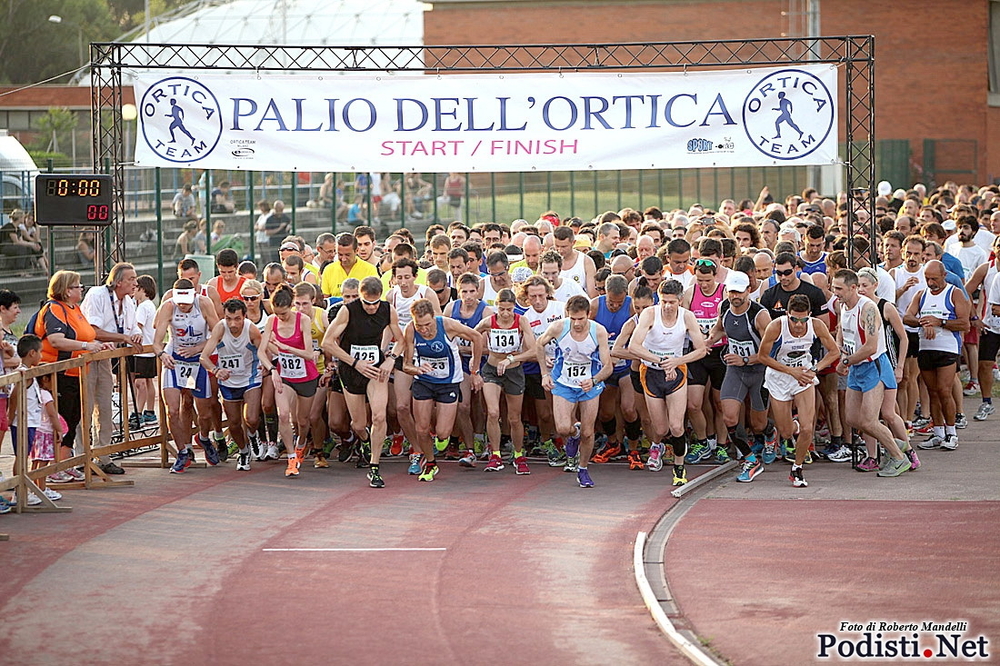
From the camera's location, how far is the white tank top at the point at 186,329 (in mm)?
14094

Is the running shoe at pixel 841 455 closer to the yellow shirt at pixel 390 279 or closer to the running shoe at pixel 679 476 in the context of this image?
the running shoe at pixel 679 476

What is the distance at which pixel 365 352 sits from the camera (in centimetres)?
1339

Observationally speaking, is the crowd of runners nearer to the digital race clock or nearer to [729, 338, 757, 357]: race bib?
[729, 338, 757, 357]: race bib

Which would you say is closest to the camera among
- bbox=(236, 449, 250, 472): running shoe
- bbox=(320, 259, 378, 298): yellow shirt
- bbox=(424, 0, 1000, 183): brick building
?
bbox=(236, 449, 250, 472): running shoe

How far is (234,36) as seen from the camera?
212 feet

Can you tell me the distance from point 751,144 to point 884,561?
19.2 ft

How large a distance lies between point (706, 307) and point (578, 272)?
2.32m

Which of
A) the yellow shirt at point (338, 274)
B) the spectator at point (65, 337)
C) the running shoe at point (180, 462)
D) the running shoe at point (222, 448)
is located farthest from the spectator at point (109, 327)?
the yellow shirt at point (338, 274)

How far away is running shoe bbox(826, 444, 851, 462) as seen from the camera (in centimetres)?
1418

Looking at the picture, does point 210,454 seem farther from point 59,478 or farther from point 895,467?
point 895,467

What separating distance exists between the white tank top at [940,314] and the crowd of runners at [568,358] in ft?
0.07

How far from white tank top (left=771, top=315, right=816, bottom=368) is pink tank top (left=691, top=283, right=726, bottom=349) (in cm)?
97

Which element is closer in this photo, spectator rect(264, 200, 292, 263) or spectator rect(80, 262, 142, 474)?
spectator rect(80, 262, 142, 474)

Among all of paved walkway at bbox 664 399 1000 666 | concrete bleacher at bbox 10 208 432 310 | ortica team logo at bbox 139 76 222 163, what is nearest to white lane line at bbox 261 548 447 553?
paved walkway at bbox 664 399 1000 666
